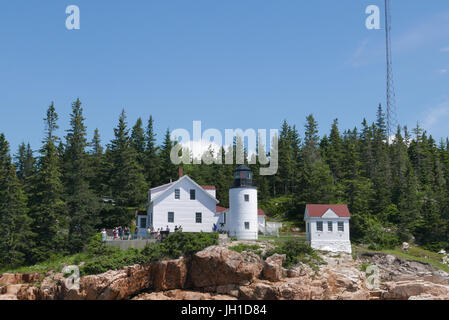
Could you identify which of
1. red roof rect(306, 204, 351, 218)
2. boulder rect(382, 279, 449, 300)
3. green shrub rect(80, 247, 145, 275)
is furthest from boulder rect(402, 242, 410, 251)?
green shrub rect(80, 247, 145, 275)

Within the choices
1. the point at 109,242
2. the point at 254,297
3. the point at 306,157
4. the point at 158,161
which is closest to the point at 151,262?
the point at 109,242

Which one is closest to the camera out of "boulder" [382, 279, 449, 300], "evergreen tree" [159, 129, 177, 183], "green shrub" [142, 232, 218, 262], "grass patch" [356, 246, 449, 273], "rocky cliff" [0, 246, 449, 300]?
"rocky cliff" [0, 246, 449, 300]

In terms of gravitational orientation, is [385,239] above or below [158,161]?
below

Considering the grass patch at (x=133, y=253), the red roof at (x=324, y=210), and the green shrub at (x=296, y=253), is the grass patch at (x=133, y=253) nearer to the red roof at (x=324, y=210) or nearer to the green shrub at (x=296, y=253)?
the green shrub at (x=296, y=253)

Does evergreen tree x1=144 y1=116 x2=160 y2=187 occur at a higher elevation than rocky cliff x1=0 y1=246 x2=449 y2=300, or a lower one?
higher

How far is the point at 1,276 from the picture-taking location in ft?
126

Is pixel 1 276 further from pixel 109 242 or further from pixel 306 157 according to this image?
pixel 306 157

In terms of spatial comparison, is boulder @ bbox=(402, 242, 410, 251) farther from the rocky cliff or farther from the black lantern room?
the black lantern room

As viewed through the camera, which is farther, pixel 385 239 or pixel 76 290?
pixel 385 239

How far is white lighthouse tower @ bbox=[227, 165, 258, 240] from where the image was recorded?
4238 cm

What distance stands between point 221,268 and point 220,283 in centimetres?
126

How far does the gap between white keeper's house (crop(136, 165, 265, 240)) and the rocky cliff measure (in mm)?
5611

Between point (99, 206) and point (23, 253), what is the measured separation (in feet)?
28.8

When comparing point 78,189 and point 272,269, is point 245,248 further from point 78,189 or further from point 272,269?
point 78,189
